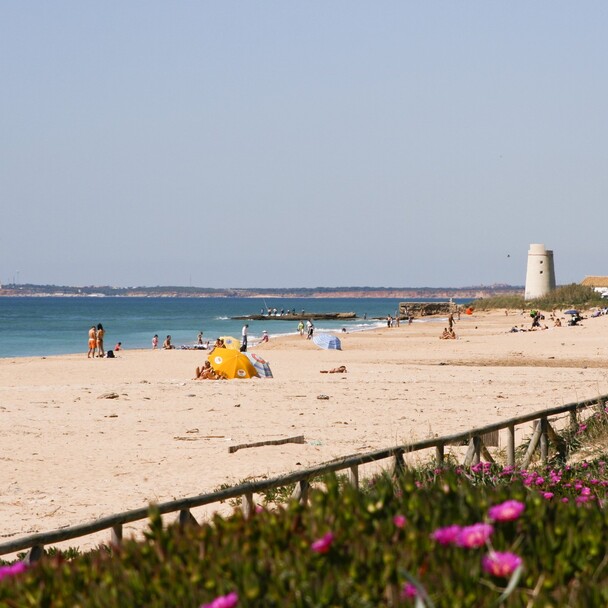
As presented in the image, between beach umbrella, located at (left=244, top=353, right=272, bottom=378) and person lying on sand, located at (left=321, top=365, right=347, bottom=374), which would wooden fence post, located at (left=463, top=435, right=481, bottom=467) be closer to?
beach umbrella, located at (left=244, top=353, right=272, bottom=378)

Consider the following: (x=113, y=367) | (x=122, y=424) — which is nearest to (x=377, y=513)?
(x=122, y=424)

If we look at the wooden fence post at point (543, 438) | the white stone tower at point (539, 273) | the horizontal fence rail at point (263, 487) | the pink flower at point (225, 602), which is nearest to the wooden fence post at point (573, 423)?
the horizontal fence rail at point (263, 487)

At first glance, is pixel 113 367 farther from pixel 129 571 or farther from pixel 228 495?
pixel 129 571

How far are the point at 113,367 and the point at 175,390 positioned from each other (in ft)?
43.4

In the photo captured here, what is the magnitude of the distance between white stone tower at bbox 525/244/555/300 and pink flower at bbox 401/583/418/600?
102464mm

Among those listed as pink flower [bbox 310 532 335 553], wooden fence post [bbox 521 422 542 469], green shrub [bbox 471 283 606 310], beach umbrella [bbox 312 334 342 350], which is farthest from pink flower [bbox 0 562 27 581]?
green shrub [bbox 471 283 606 310]

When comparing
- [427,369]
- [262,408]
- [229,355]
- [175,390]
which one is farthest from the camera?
[427,369]

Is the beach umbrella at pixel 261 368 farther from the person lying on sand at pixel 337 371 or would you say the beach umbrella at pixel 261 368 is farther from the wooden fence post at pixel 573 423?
the wooden fence post at pixel 573 423

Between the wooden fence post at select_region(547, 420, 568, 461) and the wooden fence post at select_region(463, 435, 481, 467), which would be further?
the wooden fence post at select_region(547, 420, 568, 461)

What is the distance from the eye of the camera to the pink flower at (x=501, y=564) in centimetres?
335

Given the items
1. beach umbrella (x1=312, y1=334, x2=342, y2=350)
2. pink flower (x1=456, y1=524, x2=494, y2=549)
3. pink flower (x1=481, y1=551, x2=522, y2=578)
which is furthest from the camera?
beach umbrella (x1=312, y1=334, x2=342, y2=350)

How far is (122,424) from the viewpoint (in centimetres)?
1784

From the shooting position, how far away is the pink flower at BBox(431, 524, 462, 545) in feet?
11.7

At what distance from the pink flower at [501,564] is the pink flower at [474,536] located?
0.09 meters
